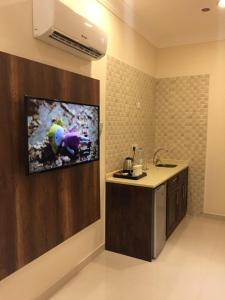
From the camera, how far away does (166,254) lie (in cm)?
309

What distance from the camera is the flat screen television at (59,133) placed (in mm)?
1922

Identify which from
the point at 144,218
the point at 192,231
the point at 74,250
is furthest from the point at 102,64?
the point at 192,231

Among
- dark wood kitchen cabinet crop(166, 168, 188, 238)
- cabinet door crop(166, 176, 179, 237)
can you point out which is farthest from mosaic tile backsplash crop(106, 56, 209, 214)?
cabinet door crop(166, 176, 179, 237)

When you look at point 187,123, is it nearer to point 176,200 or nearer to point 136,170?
point 176,200

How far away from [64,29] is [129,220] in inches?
80.8

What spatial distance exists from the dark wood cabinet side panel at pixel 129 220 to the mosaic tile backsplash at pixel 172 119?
0.62 m

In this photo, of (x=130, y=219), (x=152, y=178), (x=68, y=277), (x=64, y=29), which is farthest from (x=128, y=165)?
(x=64, y=29)

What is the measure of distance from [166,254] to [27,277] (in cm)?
165

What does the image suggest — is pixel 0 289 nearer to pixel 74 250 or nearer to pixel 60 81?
Answer: pixel 74 250

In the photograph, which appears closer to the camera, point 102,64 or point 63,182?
point 63,182

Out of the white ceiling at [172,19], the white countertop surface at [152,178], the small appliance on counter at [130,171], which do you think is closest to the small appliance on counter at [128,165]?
the small appliance on counter at [130,171]

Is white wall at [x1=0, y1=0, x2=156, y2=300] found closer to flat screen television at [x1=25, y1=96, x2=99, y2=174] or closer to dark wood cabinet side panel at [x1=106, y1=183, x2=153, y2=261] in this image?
dark wood cabinet side panel at [x1=106, y1=183, x2=153, y2=261]

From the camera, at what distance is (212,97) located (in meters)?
4.10

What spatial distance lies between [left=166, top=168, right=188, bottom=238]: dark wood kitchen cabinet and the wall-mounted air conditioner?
1874mm
